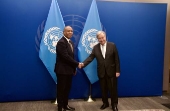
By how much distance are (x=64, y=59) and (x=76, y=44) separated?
86cm

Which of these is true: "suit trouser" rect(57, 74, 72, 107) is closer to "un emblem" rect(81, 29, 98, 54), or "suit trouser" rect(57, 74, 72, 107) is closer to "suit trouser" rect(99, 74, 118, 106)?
"suit trouser" rect(99, 74, 118, 106)

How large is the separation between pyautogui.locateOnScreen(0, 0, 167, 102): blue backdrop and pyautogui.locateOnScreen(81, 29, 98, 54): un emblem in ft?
0.60

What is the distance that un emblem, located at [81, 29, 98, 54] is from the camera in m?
3.98

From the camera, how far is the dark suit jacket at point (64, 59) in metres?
3.25

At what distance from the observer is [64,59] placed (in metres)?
3.29

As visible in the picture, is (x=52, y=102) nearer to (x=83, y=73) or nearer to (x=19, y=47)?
(x=83, y=73)

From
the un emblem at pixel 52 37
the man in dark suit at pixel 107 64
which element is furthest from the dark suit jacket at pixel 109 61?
the un emblem at pixel 52 37

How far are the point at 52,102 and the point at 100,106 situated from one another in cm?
99

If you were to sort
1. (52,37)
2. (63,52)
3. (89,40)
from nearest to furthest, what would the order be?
(63,52) < (52,37) < (89,40)

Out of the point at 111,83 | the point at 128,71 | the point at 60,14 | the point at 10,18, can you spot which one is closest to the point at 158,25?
the point at 128,71

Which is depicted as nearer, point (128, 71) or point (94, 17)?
point (94, 17)

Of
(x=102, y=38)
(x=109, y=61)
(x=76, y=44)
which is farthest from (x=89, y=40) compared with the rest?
(x=109, y=61)

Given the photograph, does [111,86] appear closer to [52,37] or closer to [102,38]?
[102,38]

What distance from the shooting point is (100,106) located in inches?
152
